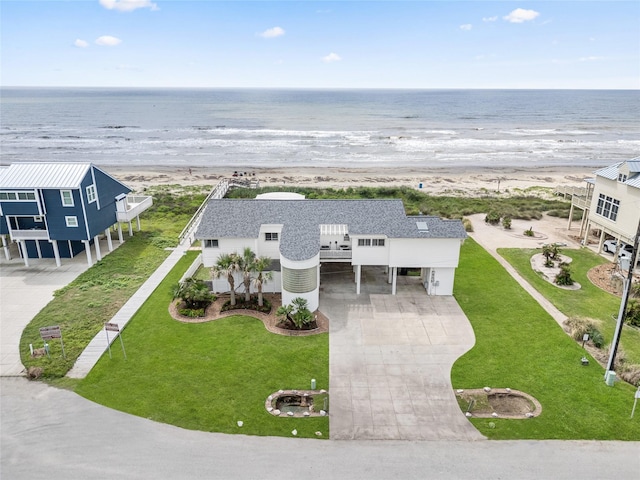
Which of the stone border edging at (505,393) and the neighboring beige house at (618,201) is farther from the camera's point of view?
the neighboring beige house at (618,201)

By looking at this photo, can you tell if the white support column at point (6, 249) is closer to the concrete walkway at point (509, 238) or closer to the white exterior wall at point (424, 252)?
the white exterior wall at point (424, 252)

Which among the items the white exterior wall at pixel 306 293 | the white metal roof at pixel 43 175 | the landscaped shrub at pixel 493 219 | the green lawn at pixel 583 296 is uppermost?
the white metal roof at pixel 43 175

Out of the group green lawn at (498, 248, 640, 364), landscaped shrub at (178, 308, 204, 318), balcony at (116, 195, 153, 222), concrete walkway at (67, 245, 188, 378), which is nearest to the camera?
concrete walkway at (67, 245, 188, 378)

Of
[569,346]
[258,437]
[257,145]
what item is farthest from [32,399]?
[257,145]

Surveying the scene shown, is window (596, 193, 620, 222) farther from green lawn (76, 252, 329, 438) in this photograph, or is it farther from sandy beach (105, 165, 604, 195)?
sandy beach (105, 165, 604, 195)

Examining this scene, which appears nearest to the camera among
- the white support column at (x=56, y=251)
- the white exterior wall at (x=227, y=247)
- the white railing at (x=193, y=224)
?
the white exterior wall at (x=227, y=247)

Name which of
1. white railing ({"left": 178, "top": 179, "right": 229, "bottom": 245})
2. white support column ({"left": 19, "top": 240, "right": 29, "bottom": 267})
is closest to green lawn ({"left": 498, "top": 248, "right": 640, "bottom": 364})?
white railing ({"left": 178, "top": 179, "right": 229, "bottom": 245})

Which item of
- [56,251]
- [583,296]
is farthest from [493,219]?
[56,251]

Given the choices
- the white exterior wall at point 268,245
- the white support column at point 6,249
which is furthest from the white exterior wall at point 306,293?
the white support column at point 6,249
